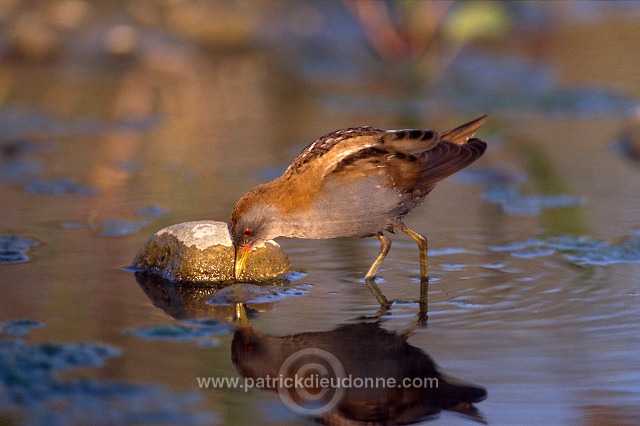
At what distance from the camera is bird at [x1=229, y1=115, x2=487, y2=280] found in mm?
5746

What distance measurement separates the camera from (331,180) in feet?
18.9

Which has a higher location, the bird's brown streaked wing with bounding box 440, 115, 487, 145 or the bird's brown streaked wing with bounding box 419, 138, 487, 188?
the bird's brown streaked wing with bounding box 440, 115, 487, 145

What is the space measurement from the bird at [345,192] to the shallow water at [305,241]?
304 millimetres

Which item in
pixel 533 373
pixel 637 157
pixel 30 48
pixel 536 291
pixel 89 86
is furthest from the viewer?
pixel 30 48

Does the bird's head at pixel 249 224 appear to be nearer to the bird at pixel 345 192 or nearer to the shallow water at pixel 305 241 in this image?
the bird at pixel 345 192

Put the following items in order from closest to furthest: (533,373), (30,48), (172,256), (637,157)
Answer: (533,373) < (172,256) < (637,157) < (30,48)

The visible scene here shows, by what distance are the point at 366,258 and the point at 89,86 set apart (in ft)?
22.9

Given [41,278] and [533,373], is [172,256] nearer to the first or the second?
[41,278]

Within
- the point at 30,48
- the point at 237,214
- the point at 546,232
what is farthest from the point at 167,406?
the point at 30,48

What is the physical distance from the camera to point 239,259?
5934 mm

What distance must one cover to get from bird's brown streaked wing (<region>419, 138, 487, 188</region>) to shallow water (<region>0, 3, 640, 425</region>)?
52 cm

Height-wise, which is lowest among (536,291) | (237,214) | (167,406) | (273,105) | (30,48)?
(167,406)

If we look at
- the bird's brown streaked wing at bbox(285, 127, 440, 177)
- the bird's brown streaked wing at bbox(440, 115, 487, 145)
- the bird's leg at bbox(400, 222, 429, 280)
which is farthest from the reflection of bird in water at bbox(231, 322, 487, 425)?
the bird's brown streaked wing at bbox(440, 115, 487, 145)

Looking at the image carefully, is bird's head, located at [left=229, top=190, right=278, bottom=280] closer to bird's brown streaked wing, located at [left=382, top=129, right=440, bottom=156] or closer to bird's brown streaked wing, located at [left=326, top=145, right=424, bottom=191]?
bird's brown streaked wing, located at [left=326, top=145, right=424, bottom=191]
